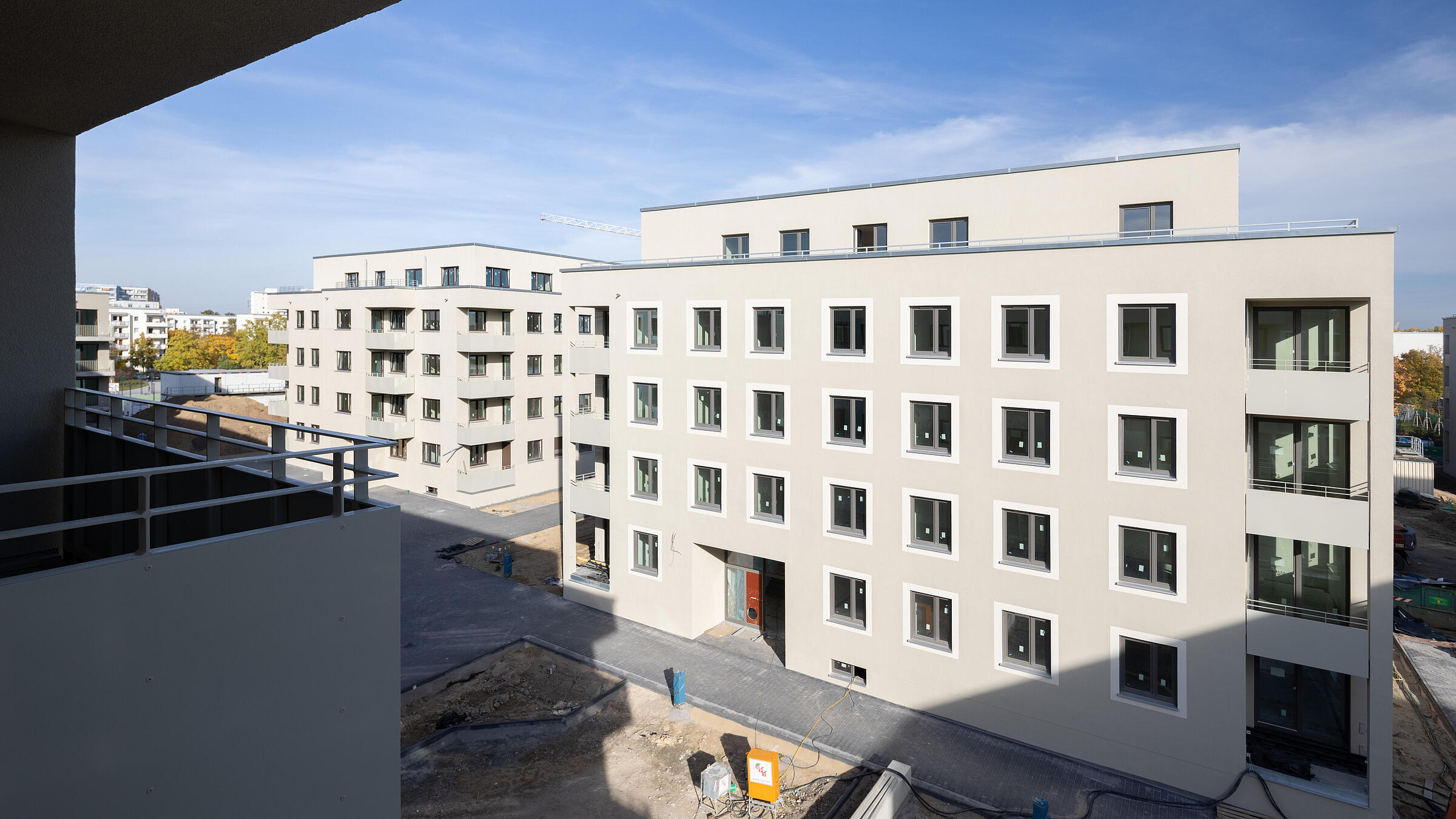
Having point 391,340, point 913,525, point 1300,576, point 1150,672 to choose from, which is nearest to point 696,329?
point 913,525

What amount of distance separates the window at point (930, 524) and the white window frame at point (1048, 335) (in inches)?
150

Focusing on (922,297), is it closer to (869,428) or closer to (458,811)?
(869,428)

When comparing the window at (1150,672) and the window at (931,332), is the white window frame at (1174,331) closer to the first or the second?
the window at (931,332)

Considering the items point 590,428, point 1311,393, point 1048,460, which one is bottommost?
point 1048,460

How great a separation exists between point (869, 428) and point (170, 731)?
1656 cm

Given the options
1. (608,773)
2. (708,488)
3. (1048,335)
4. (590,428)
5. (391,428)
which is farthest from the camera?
(391,428)

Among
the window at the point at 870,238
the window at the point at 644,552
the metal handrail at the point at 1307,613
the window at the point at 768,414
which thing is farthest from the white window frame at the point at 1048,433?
the window at the point at 644,552

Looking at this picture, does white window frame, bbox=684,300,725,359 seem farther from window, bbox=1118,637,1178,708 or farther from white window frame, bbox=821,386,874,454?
window, bbox=1118,637,1178,708

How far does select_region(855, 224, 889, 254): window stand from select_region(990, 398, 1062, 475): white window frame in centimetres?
690

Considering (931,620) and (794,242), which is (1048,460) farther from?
(794,242)

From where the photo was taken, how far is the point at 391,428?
40438 mm

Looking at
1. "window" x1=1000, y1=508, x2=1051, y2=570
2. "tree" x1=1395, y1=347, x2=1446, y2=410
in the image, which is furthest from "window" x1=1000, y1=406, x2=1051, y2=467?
"tree" x1=1395, y1=347, x2=1446, y2=410

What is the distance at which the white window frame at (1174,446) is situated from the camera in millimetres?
15359

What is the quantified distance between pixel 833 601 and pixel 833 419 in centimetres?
517
